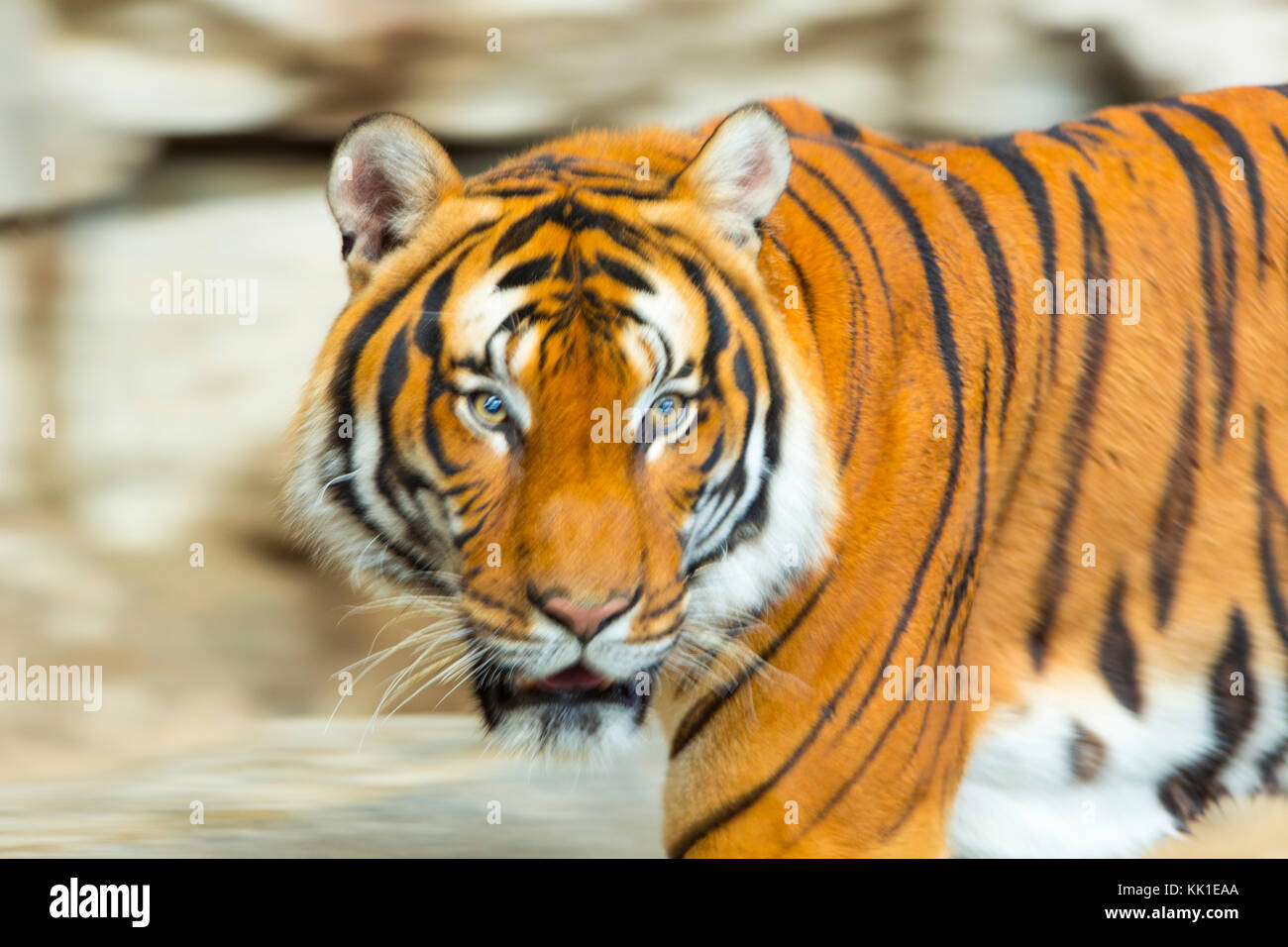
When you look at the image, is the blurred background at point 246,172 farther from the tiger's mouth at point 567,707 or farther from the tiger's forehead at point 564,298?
the tiger's forehead at point 564,298

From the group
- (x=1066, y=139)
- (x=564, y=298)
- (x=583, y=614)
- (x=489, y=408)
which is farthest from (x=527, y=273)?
(x=1066, y=139)

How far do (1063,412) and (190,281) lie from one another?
9.78ft

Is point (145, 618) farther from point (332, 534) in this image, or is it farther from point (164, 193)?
point (332, 534)

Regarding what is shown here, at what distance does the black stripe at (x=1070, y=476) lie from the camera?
2.10m

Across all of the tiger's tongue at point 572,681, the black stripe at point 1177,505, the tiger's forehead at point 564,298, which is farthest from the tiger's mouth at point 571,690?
the black stripe at point 1177,505

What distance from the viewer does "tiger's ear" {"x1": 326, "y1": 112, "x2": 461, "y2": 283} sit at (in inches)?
73.3

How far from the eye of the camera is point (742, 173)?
192 centimetres

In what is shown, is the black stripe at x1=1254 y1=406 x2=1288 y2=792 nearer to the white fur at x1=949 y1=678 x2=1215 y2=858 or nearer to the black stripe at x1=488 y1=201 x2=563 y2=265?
the white fur at x1=949 y1=678 x2=1215 y2=858

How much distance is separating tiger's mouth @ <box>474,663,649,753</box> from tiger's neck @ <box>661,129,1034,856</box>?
14 cm

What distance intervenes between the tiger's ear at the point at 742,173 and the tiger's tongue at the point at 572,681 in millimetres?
638

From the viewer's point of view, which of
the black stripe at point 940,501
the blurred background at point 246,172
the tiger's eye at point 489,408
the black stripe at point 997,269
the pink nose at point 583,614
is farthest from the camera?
the blurred background at point 246,172

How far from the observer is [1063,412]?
6.86 feet

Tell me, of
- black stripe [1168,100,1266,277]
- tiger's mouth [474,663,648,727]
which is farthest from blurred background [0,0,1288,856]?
tiger's mouth [474,663,648,727]

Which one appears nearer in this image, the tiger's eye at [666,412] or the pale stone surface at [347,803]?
the tiger's eye at [666,412]
